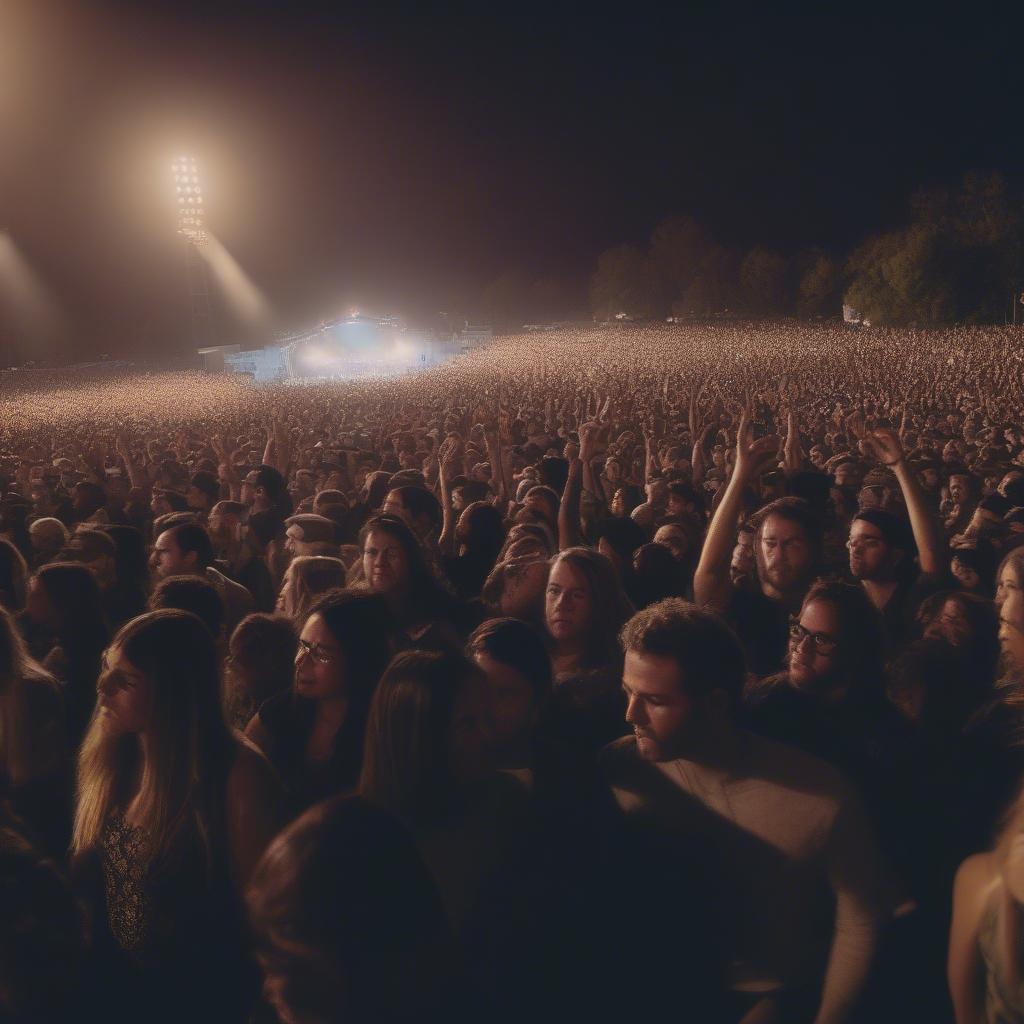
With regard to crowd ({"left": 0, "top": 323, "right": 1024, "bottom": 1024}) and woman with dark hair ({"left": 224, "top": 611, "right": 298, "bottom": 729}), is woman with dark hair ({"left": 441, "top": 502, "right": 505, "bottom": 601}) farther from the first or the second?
woman with dark hair ({"left": 224, "top": 611, "right": 298, "bottom": 729})

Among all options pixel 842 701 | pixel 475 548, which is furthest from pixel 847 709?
pixel 475 548

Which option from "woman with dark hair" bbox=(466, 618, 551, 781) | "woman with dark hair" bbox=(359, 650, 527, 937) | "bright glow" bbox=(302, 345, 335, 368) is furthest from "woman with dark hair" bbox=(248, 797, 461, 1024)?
"bright glow" bbox=(302, 345, 335, 368)

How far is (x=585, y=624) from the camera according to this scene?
337cm

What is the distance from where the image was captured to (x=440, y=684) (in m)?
2.12

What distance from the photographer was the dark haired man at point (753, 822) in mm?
1969

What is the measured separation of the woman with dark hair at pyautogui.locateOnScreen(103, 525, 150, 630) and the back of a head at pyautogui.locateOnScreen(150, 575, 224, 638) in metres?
1.41

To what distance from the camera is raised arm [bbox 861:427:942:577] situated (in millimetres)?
4191

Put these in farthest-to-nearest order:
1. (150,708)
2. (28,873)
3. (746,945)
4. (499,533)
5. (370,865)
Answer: (499,533)
(150,708)
(746,945)
(28,873)
(370,865)

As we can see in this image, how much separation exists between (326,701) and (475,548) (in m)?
2.39

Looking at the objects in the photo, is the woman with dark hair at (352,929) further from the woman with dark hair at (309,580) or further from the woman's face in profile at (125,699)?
the woman with dark hair at (309,580)

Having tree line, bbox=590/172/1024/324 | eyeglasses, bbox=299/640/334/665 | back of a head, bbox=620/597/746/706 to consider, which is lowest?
eyeglasses, bbox=299/640/334/665

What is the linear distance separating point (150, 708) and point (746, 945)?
1.51 m

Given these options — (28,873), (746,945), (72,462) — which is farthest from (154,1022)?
(72,462)

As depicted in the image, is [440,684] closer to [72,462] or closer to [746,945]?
[746,945]
